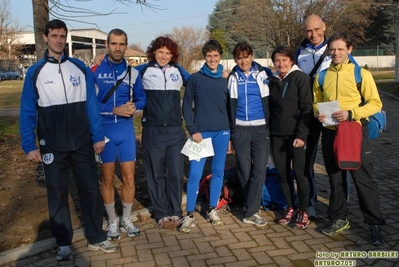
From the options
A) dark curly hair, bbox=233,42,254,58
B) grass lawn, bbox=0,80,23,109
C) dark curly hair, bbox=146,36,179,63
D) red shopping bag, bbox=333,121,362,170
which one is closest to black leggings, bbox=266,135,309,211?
red shopping bag, bbox=333,121,362,170

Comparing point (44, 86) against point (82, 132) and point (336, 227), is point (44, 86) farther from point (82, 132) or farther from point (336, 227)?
point (336, 227)

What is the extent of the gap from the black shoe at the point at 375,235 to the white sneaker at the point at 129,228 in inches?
97.0

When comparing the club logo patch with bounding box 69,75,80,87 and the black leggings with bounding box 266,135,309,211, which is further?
the black leggings with bounding box 266,135,309,211

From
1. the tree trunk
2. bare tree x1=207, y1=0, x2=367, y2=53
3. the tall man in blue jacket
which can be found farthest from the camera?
bare tree x1=207, y1=0, x2=367, y2=53

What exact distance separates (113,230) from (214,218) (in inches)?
46.5

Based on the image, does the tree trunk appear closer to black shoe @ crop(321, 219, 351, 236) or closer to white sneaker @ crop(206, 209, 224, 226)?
white sneaker @ crop(206, 209, 224, 226)

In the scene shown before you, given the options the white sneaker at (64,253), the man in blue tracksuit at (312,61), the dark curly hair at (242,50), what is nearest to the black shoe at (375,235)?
the man in blue tracksuit at (312,61)

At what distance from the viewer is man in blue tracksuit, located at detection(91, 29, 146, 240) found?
4590mm

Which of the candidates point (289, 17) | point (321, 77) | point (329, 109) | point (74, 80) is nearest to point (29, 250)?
point (74, 80)

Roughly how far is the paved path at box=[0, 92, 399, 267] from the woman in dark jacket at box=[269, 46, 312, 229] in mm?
425

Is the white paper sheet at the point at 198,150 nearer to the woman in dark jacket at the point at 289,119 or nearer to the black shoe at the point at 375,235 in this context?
the woman in dark jacket at the point at 289,119

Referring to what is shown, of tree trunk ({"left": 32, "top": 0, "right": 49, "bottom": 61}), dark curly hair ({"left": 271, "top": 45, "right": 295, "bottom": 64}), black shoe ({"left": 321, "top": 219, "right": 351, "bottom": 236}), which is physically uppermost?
tree trunk ({"left": 32, "top": 0, "right": 49, "bottom": 61})

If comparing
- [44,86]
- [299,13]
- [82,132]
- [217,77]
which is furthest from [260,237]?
[299,13]

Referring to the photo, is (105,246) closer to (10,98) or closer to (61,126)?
(61,126)
